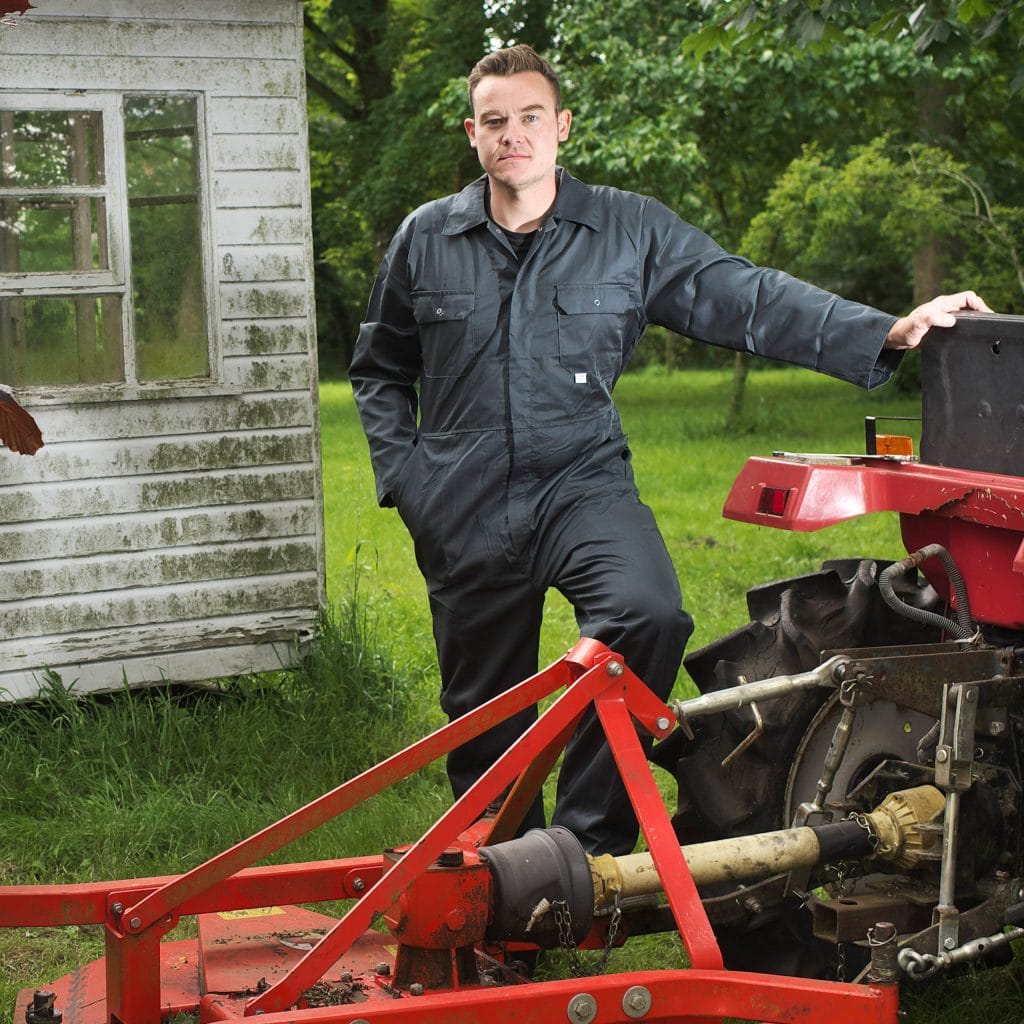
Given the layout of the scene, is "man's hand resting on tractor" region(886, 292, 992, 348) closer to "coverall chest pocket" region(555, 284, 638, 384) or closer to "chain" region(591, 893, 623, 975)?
"coverall chest pocket" region(555, 284, 638, 384)

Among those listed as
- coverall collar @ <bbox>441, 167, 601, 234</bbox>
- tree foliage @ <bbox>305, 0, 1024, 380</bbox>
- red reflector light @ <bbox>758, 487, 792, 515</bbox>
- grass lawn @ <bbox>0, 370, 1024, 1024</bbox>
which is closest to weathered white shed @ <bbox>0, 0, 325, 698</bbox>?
grass lawn @ <bbox>0, 370, 1024, 1024</bbox>

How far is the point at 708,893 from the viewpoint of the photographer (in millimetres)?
3484

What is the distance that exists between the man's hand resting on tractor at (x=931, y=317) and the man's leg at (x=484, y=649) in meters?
1.10

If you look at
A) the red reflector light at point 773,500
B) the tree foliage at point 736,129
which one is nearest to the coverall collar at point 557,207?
the red reflector light at point 773,500

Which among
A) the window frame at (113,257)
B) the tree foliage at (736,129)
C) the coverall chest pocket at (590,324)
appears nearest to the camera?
the coverall chest pocket at (590,324)

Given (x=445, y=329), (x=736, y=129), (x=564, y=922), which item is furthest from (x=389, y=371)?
(x=736, y=129)

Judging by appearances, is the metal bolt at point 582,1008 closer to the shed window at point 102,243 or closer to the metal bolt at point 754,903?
the metal bolt at point 754,903

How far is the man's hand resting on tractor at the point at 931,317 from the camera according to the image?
10.9 ft

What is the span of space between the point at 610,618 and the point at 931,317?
97 centimetres

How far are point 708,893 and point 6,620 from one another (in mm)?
3254

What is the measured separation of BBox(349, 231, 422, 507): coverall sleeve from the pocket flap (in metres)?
0.48

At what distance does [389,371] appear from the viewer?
14.2 ft

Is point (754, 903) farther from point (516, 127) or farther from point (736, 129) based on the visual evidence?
point (736, 129)

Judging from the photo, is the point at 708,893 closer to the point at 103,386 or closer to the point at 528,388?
the point at 528,388
